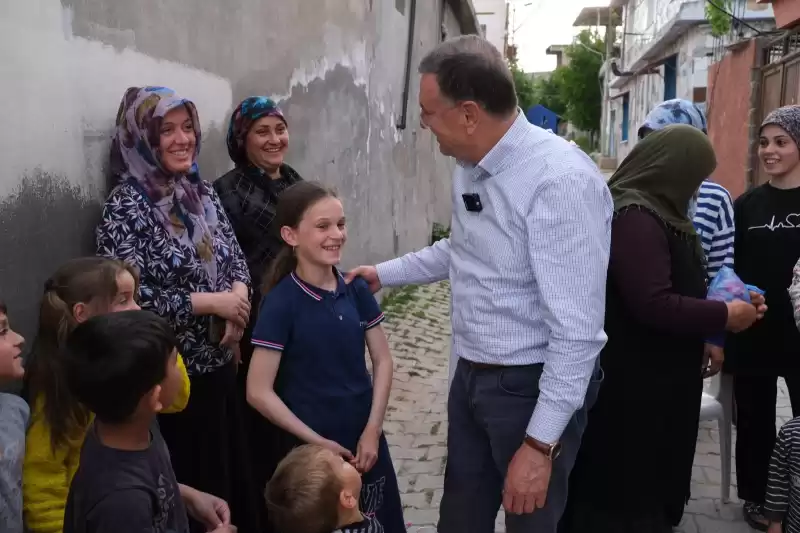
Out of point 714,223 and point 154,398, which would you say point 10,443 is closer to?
point 154,398

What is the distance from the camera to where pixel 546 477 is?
1897 mm

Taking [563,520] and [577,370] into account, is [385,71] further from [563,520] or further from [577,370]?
[577,370]

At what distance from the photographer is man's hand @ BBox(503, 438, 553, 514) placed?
1879 mm

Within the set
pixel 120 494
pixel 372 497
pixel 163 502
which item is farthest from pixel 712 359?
pixel 120 494

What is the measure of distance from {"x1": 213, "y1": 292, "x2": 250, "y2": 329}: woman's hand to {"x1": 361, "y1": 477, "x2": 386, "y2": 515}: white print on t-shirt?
737 millimetres

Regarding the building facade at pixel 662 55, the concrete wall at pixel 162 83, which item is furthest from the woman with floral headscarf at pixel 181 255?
the building facade at pixel 662 55

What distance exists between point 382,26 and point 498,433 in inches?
229

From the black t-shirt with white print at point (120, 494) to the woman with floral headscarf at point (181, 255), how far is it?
0.82m

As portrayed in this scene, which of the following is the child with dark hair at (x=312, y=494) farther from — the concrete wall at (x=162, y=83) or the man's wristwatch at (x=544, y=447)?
the concrete wall at (x=162, y=83)

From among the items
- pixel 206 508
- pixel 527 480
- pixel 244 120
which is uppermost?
pixel 244 120

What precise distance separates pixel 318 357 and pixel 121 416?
78 centimetres

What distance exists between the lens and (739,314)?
7.77ft

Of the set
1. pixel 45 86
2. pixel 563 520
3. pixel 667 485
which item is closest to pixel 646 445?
pixel 667 485

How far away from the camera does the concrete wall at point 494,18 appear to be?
127 ft
